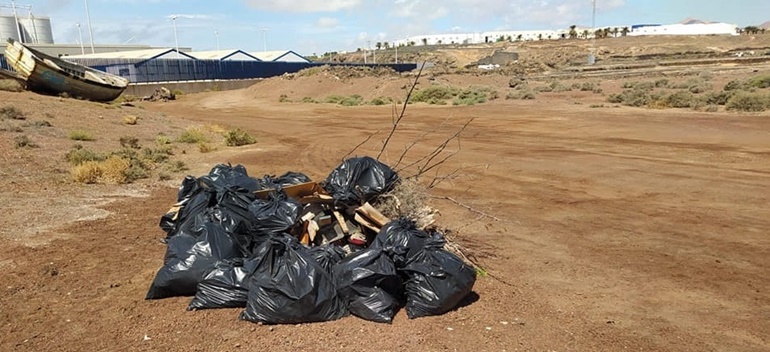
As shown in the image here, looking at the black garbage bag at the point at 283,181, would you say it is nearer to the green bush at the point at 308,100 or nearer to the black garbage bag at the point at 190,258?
the black garbage bag at the point at 190,258

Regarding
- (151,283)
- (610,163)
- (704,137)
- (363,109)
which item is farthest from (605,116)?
(151,283)

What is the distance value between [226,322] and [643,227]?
6.56 meters

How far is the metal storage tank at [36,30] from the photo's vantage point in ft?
305

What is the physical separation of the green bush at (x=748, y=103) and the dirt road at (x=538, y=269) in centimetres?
980

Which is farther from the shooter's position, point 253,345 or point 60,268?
point 60,268

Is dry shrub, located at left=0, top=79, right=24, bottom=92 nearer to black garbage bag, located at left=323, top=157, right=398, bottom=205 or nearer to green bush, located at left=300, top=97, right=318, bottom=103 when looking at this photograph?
green bush, located at left=300, top=97, right=318, bottom=103

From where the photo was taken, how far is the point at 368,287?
507 centimetres

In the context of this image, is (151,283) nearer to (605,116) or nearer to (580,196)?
(580,196)

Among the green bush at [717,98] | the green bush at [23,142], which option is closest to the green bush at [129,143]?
the green bush at [23,142]

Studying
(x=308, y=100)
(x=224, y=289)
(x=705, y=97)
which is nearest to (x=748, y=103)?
(x=705, y=97)

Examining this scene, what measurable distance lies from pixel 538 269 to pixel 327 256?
292cm

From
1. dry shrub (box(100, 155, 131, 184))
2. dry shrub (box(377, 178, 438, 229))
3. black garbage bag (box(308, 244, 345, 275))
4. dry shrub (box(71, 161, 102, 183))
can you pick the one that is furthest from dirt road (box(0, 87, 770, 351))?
dry shrub (box(71, 161, 102, 183))

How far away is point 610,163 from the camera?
45.4 feet

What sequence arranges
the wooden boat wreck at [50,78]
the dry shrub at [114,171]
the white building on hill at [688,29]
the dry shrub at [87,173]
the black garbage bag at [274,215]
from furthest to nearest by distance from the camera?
the white building on hill at [688,29] < the wooden boat wreck at [50,78] < the dry shrub at [114,171] < the dry shrub at [87,173] < the black garbage bag at [274,215]
